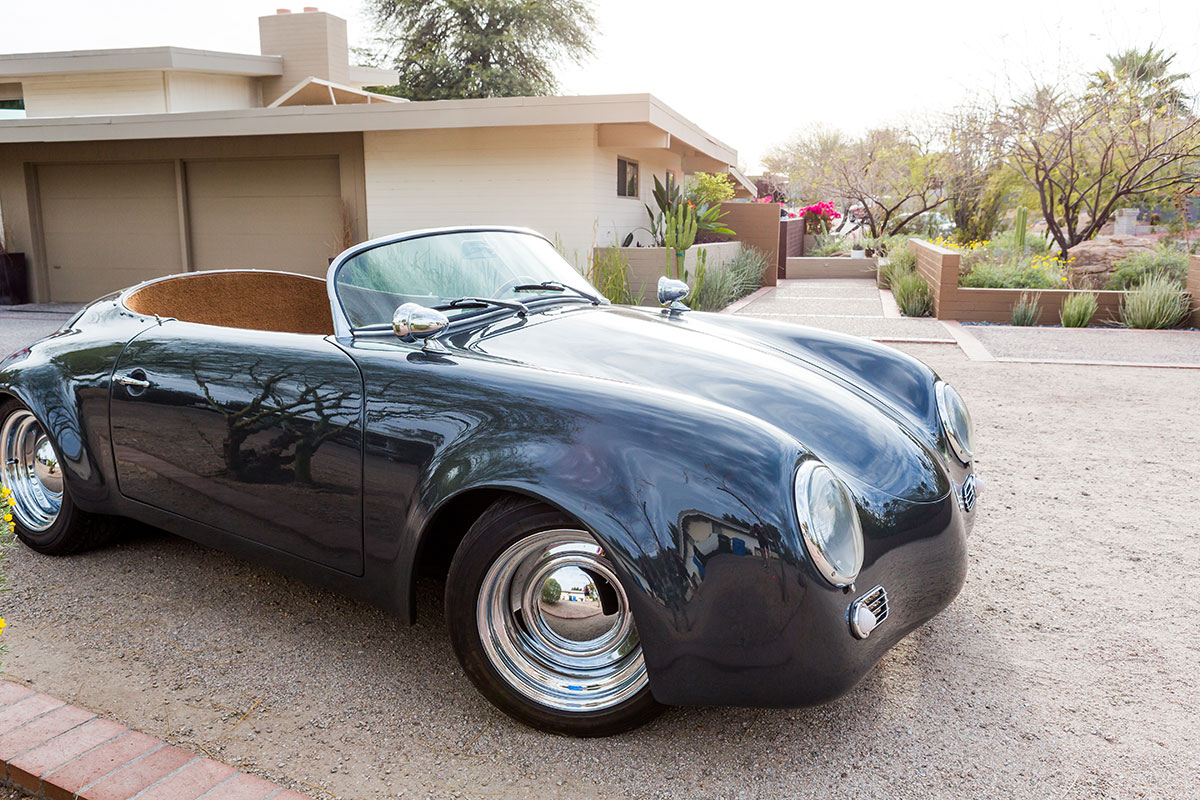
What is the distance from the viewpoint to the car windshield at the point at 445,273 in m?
3.01

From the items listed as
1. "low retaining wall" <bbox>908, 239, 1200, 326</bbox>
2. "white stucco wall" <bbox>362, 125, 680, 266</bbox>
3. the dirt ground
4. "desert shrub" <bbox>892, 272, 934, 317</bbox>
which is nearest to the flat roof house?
"white stucco wall" <bbox>362, 125, 680, 266</bbox>

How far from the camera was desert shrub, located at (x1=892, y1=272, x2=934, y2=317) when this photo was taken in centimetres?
1275

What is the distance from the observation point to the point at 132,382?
3133mm

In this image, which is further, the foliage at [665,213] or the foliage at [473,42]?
the foliage at [473,42]

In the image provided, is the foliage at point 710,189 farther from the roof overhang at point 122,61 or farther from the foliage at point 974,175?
the roof overhang at point 122,61

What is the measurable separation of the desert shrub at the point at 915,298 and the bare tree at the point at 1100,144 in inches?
150

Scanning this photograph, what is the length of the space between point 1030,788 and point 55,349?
3652 millimetres

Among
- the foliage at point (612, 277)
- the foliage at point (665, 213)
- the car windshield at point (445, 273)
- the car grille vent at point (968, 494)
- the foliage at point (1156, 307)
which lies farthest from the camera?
the foliage at point (665, 213)

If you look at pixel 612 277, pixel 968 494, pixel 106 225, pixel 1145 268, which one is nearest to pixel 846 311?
pixel 612 277

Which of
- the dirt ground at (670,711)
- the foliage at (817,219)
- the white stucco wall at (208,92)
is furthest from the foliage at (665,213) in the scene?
the foliage at (817,219)

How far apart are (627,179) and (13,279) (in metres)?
10.5

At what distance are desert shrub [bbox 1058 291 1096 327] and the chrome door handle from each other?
36.7ft

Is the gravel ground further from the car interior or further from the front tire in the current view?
the front tire

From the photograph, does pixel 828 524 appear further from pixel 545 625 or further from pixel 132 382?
pixel 132 382
